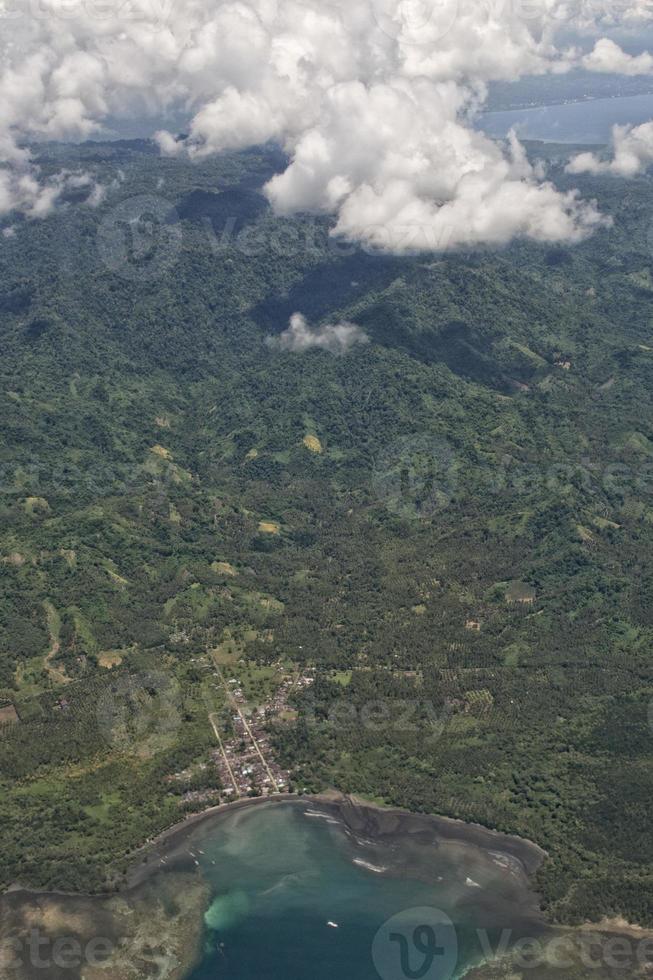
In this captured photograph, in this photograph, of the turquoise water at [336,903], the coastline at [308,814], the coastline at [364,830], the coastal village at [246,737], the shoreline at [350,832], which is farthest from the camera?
the coastal village at [246,737]

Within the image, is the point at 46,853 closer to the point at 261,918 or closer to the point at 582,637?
the point at 261,918

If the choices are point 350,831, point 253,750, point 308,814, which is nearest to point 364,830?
point 350,831

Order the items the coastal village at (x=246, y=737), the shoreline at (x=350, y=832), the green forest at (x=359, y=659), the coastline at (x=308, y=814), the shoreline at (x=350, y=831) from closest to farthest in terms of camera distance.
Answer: the coastline at (x=308, y=814), the shoreline at (x=350, y=832), the shoreline at (x=350, y=831), the green forest at (x=359, y=659), the coastal village at (x=246, y=737)

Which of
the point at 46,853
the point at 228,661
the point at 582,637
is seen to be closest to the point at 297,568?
the point at 228,661

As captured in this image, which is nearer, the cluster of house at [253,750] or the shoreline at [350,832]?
the shoreline at [350,832]

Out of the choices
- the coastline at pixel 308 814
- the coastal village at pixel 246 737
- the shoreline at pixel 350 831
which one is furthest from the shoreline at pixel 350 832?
the coastal village at pixel 246 737

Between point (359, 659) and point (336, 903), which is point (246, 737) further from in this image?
point (336, 903)

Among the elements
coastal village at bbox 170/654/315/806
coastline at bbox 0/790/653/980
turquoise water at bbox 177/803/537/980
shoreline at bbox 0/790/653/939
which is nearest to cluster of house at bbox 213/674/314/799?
coastal village at bbox 170/654/315/806

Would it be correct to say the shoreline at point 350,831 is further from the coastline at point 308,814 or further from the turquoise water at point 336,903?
the turquoise water at point 336,903

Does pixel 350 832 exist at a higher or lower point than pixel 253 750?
higher
